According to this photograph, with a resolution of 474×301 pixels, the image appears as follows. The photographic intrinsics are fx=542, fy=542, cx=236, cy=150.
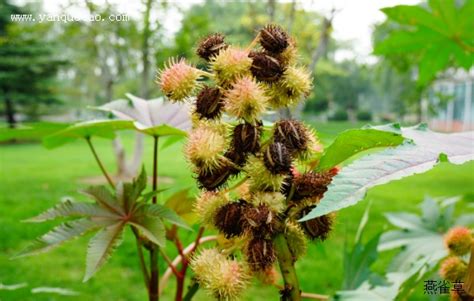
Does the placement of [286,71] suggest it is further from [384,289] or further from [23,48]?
[23,48]

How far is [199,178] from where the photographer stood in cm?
58

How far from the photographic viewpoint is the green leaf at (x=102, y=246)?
0.77m

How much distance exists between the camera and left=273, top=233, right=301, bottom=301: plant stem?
1.75 feet

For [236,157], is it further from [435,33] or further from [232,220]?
[435,33]

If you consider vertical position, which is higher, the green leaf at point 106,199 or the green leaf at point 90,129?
the green leaf at point 90,129

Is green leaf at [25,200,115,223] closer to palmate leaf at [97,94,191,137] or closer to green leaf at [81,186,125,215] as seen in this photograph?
green leaf at [81,186,125,215]

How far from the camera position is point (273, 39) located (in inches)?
23.3

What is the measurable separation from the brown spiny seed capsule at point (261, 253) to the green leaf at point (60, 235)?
1.33 ft

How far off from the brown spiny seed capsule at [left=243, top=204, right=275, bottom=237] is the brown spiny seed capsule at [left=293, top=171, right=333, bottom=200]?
2.1 inches

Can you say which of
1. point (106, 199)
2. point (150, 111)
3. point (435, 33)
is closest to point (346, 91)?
point (435, 33)

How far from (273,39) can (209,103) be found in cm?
10

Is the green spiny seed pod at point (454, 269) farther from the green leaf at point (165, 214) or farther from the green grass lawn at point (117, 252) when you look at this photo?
the green leaf at point (165, 214)

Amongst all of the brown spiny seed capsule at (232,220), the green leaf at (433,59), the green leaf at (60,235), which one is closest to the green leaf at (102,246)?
the green leaf at (60,235)

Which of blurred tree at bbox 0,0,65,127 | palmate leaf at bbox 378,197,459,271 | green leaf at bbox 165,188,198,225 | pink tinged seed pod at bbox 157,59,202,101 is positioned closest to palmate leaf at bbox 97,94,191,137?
green leaf at bbox 165,188,198,225
